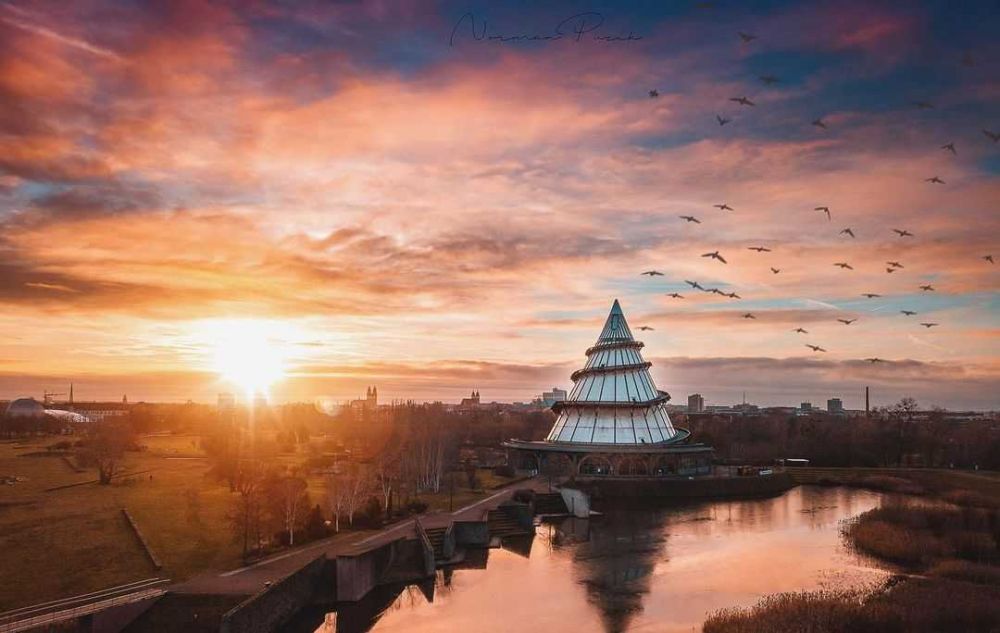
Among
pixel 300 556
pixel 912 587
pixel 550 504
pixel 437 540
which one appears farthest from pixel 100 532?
pixel 912 587

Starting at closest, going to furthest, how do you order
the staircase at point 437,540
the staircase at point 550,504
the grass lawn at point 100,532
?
1. the grass lawn at point 100,532
2. the staircase at point 437,540
3. the staircase at point 550,504

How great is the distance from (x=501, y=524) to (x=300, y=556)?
16554 millimetres

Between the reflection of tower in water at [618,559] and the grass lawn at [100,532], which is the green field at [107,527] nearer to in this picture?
the grass lawn at [100,532]

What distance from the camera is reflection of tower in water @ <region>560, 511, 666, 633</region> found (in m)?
30.5

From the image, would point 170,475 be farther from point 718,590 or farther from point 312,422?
point 312,422

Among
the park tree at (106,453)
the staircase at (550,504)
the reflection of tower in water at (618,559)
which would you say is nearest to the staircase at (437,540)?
the reflection of tower in water at (618,559)

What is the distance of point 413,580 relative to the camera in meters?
35.2

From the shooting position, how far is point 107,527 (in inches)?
1494

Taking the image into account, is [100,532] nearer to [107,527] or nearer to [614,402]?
[107,527]

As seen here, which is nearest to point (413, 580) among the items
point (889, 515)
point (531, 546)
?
point (531, 546)

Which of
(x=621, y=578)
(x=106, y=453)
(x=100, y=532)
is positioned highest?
(x=106, y=453)

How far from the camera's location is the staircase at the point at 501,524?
45562 millimetres

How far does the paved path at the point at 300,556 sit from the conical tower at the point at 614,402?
26558 mm

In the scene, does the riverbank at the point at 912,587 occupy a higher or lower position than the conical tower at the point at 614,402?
lower
